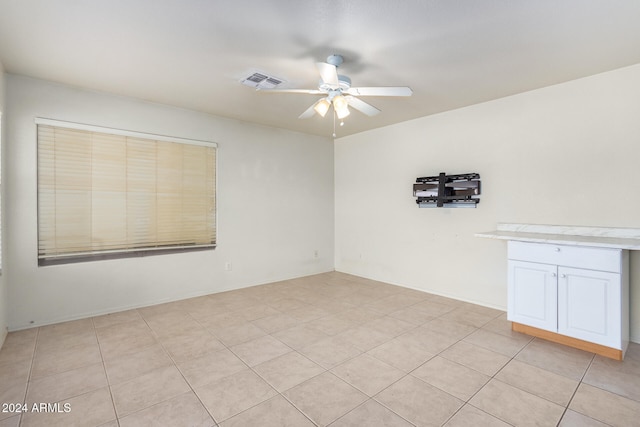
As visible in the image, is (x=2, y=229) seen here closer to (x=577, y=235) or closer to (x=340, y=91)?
(x=340, y=91)

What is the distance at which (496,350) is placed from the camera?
8.91 ft

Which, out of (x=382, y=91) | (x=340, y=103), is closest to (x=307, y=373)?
(x=340, y=103)

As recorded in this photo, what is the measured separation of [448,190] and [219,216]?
3174 mm

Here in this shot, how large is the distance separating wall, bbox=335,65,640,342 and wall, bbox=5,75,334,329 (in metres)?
0.77

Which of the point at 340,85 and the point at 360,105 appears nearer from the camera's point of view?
the point at 340,85

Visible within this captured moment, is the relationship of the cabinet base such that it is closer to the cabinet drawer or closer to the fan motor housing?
the cabinet drawer

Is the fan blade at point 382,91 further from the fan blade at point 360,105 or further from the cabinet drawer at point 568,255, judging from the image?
the cabinet drawer at point 568,255

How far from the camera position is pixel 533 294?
2926 mm

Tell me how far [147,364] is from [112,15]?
256 centimetres

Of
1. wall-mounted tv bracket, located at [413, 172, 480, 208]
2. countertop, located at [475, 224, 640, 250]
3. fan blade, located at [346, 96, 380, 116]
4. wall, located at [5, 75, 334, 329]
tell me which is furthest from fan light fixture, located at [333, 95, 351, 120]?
wall, located at [5, 75, 334, 329]

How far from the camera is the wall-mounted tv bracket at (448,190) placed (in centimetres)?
392

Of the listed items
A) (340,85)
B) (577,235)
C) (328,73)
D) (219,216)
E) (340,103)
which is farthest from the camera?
(219,216)

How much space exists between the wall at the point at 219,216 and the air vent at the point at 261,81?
142 centimetres

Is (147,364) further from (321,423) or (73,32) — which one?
(73,32)
